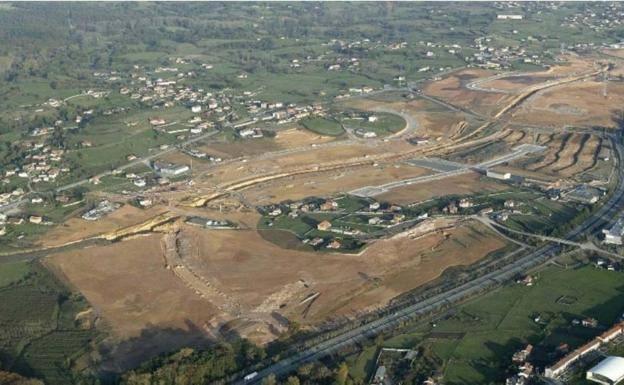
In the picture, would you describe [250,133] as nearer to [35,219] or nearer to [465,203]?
[35,219]

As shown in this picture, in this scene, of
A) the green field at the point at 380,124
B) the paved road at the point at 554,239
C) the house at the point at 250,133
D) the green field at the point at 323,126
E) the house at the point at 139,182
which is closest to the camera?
the paved road at the point at 554,239

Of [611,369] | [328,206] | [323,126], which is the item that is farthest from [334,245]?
[323,126]

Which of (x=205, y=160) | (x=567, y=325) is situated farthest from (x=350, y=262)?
(x=205, y=160)

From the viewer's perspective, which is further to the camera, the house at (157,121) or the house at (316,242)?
the house at (157,121)

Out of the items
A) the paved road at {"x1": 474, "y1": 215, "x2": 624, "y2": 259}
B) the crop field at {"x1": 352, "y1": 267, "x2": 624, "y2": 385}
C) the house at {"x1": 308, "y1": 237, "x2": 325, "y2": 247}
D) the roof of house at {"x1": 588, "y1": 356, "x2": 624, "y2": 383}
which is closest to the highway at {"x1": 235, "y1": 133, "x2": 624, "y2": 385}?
the paved road at {"x1": 474, "y1": 215, "x2": 624, "y2": 259}

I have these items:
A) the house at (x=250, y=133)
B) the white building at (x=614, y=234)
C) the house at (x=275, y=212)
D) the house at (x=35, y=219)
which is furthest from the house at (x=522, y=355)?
the house at (x=250, y=133)

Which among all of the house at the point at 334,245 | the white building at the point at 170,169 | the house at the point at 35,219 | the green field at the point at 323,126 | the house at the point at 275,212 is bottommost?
the green field at the point at 323,126

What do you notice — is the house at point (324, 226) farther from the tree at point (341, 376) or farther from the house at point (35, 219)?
the house at point (35, 219)

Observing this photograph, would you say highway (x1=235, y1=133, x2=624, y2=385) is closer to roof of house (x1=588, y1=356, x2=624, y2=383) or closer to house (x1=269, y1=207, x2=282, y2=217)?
roof of house (x1=588, y1=356, x2=624, y2=383)
